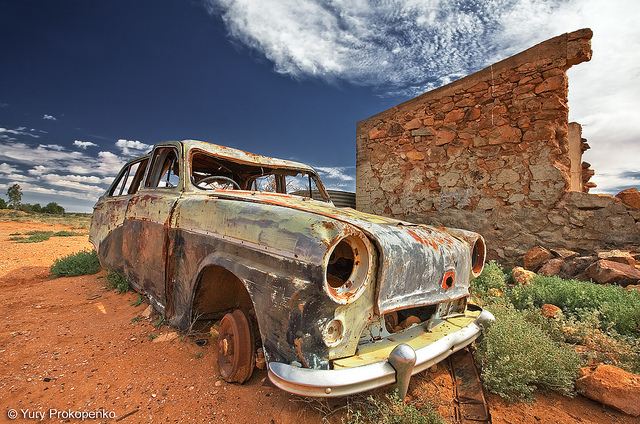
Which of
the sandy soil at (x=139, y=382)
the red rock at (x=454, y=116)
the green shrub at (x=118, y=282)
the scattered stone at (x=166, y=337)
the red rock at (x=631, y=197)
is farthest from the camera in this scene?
the red rock at (x=454, y=116)

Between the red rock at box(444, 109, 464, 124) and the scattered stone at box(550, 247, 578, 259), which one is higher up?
the red rock at box(444, 109, 464, 124)

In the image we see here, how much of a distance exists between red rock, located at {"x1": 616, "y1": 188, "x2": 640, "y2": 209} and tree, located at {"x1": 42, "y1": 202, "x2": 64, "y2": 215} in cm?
3829

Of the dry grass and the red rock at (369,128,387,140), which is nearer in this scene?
the red rock at (369,128,387,140)

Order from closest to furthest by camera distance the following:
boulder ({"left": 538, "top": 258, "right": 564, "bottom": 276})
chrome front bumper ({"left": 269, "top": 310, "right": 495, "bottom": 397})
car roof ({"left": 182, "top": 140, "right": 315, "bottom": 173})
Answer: chrome front bumper ({"left": 269, "top": 310, "right": 495, "bottom": 397}), car roof ({"left": 182, "top": 140, "right": 315, "bottom": 173}), boulder ({"left": 538, "top": 258, "right": 564, "bottom": 276})

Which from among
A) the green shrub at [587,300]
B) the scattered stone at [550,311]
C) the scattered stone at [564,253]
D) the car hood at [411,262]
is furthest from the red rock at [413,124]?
the car hood at [411,262]

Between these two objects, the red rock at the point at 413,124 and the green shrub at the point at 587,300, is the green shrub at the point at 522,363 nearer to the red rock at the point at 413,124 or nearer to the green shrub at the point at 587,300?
the green shrub at the point at 587,300

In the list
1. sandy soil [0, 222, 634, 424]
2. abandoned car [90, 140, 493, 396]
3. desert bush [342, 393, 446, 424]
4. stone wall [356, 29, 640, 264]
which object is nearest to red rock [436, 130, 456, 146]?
stone wall [356, 29, 640, 264]

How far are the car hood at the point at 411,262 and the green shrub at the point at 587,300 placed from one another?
1703 millimetres

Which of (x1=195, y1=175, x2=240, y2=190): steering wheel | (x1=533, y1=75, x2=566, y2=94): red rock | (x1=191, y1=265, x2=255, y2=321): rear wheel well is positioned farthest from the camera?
(x1=533, y1=75, x2=566, y2=94): red rock

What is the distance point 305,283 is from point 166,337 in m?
1.83

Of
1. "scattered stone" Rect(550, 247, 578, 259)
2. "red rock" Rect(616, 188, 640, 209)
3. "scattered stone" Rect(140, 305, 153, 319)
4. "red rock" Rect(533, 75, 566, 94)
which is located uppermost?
"red rock" Rect(533, 75, 566, 94)

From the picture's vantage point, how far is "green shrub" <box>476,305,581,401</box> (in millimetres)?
2029

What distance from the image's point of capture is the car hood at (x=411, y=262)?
160cm

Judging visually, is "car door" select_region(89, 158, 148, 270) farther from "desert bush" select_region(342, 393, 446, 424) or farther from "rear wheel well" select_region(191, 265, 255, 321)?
"desert bush" select_region(342, 393, 446, 424)
